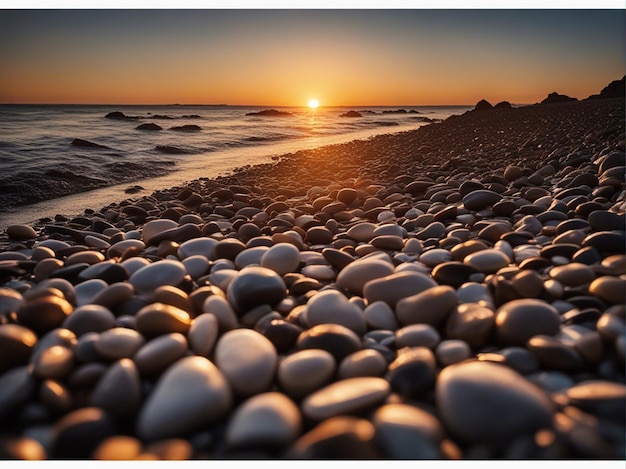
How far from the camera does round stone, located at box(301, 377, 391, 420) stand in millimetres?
923

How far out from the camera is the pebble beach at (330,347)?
86 centimetres

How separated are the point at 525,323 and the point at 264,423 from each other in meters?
0.78

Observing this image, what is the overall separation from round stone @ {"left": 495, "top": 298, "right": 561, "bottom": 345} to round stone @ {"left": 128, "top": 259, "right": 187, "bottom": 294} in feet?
3.94

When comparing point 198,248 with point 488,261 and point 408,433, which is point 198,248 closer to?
point 488,261

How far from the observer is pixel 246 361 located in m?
1.09

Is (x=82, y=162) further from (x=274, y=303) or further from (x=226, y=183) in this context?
(x=274, y=303)

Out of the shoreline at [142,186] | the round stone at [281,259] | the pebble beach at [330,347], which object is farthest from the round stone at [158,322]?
the shoreline at [142,186]

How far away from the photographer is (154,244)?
2.38 metres

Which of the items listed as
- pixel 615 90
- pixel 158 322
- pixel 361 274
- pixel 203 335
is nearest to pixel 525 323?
pixel 361 274

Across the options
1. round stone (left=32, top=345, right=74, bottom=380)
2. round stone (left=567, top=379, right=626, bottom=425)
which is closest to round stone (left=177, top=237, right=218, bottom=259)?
round stone (left=32, top=345, right=74, bottom=380)

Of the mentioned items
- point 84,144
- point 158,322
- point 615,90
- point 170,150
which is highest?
point 615,90

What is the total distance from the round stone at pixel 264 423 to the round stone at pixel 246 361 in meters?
0.08

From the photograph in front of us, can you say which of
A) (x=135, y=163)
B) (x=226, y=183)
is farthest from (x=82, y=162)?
(x=226, y=183)

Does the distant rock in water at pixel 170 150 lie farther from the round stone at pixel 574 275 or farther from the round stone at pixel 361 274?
the round stone at pixel 574 275
